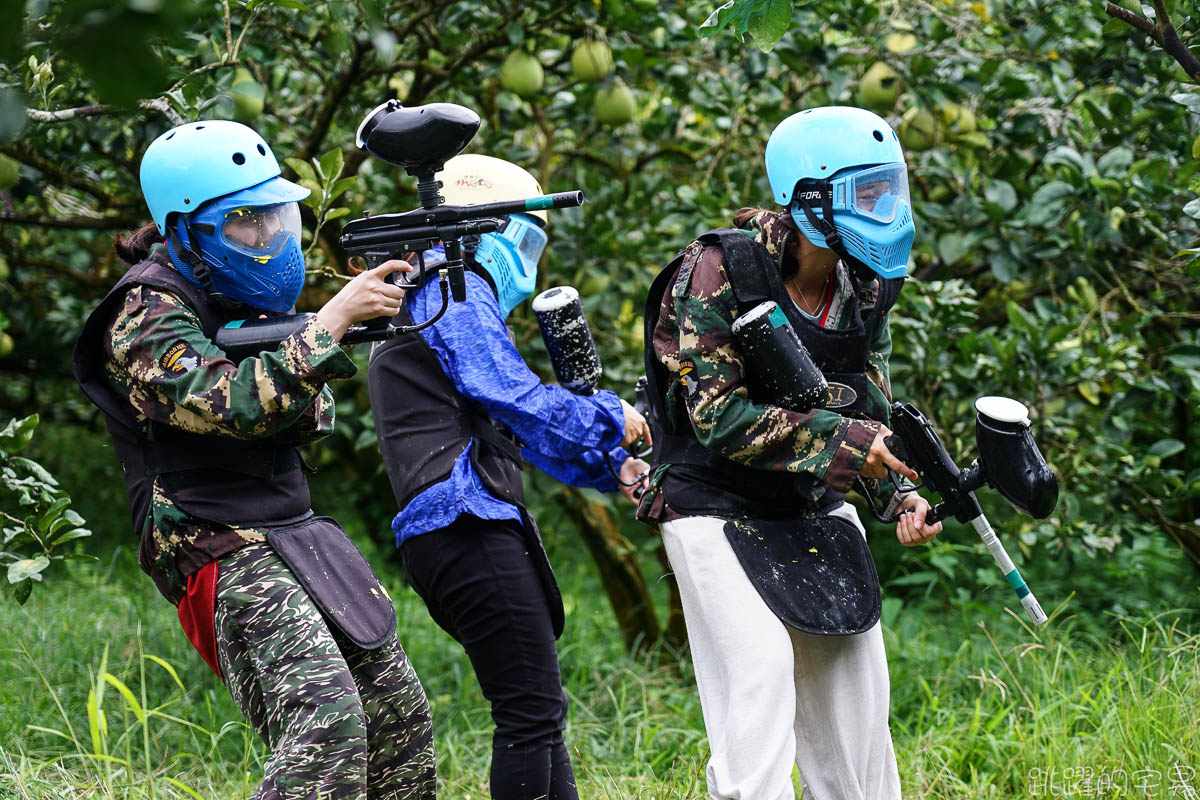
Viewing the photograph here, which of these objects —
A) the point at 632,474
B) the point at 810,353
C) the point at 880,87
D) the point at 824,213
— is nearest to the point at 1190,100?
the point at 824,213

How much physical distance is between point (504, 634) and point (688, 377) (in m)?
0.76

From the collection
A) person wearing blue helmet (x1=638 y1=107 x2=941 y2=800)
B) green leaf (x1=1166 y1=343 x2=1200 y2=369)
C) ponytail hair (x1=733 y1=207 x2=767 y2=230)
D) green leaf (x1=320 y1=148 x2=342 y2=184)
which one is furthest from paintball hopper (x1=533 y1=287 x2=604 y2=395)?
green leaf (x1=1166 y1=343 x2=1200 y2=369)

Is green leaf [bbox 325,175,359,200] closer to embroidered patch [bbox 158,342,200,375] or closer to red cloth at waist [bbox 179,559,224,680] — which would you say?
embroidered patch [bbox 158,342,200,375]

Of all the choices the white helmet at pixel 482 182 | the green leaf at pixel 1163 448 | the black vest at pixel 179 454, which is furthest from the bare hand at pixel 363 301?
the green leaf at pixel 1163 448

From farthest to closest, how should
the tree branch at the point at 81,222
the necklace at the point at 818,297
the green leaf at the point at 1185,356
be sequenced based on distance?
the tree branch at the point at 81,222 < the green leaf at the point at 1185,356 < the necklace at the point at 818,297

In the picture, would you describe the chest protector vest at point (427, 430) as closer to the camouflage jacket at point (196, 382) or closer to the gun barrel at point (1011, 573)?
the camouflage jacket at point (196, 382)

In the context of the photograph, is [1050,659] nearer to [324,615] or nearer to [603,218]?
[603,218]

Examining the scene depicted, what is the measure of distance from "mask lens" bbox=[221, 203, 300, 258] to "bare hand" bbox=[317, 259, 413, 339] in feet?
0.61

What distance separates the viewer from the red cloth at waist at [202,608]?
95.9 inches

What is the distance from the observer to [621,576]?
16.6ft

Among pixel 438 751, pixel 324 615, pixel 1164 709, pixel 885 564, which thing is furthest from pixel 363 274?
pixel 885 564

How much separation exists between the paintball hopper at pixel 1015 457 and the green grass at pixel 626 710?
3.11 ft

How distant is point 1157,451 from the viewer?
4188 millimetres

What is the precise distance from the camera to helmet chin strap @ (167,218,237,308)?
2514 mm
